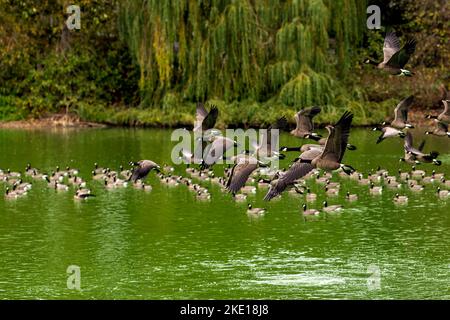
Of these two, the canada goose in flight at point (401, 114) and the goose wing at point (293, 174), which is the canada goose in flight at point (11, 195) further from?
the canada goose in flight at point (401, 114)

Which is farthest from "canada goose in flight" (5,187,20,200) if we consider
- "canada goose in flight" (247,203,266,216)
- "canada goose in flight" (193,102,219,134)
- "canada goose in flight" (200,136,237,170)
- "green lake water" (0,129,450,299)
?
"canada goose in flight" (200,136,237,170)

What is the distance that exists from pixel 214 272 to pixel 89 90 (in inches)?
949

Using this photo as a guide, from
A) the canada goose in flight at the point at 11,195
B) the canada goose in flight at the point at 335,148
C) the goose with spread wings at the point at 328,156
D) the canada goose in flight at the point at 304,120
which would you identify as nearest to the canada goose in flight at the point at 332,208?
the canada goose in flight at the point at 304,120

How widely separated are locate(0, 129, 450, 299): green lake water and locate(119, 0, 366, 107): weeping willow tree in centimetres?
966

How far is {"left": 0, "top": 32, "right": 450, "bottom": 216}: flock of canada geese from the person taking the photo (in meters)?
17.4

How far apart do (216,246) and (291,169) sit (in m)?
1.64

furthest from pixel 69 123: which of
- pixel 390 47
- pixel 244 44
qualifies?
pixel 390 47

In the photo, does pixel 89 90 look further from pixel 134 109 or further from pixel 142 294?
pixel 142 294

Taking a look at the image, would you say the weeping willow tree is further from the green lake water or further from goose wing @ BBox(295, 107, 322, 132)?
goose wing @ BBox(295, 107, 322, 132)

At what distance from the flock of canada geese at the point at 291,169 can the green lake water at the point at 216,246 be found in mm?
291

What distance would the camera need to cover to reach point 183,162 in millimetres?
28422

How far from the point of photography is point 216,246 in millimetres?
17812

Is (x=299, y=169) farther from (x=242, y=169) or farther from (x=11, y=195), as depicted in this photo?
(x=11, y=195)
